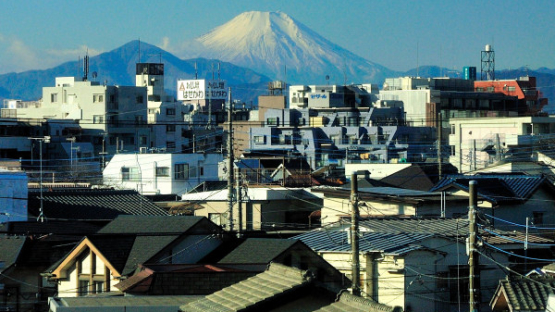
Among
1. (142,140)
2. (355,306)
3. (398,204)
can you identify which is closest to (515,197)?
(398,204)

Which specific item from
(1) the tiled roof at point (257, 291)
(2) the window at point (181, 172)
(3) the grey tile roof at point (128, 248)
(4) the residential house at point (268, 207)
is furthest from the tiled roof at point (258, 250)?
(2) the window at point (181, 172)

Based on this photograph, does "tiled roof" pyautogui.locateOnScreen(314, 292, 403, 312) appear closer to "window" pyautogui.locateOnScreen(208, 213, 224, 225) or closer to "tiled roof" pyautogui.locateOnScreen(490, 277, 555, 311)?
"tiled roof" pyautogui.locateOnScreen(490, 277, 555, 311)

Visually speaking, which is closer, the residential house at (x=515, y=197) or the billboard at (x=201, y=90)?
the residential house at (x=515, y=197)

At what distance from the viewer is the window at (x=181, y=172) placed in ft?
183

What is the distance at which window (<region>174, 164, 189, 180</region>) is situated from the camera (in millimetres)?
55728

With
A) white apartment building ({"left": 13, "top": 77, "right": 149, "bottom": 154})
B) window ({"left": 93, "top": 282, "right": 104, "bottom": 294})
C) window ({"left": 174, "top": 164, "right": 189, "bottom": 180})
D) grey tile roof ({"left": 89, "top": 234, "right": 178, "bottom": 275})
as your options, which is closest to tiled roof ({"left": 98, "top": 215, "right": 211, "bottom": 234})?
grey tile roof ({"left": 89, "top": 234, "right": 178, "bottom": 275})

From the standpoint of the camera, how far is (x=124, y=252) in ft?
74.5

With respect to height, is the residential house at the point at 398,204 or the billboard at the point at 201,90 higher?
the billboard at the point at 201,90

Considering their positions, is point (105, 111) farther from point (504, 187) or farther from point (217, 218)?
point (504, 187)

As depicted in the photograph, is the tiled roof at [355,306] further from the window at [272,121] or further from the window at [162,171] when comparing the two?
the window at [272,121]

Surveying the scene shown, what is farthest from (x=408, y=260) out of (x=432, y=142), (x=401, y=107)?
(x=401, y=107)

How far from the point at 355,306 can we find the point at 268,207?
26.5 meters

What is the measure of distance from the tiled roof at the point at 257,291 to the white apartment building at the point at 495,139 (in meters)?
47.1

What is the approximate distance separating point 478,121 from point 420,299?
5042 centimetres
